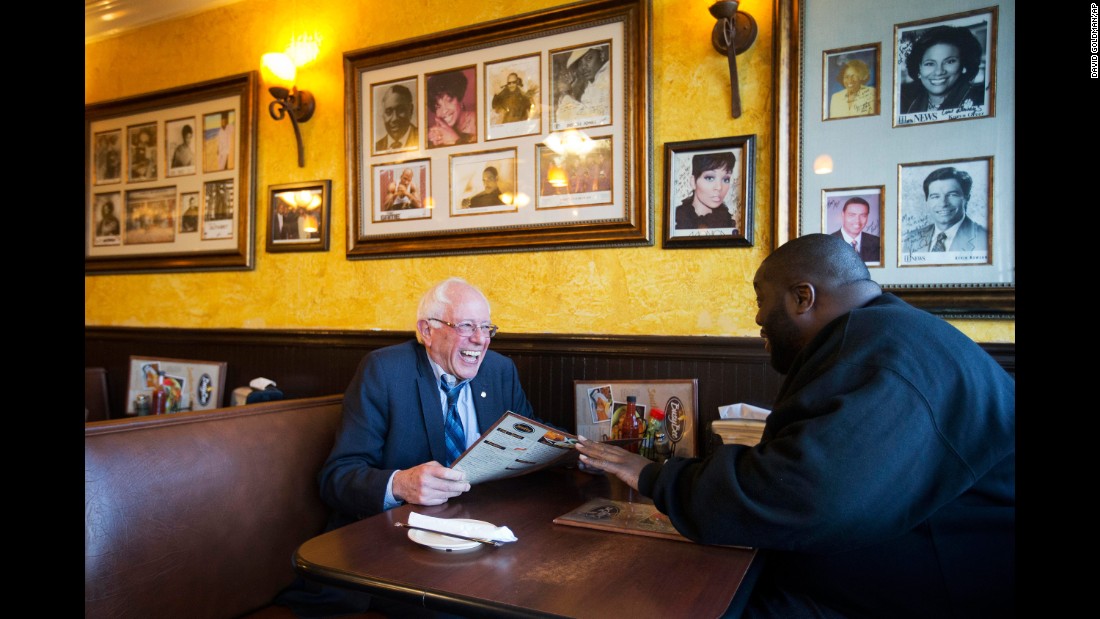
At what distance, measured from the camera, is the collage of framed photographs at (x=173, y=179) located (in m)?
3.79

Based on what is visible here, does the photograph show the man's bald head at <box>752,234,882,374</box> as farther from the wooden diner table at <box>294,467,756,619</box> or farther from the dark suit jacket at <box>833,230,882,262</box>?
the dark suit jacket at <box>833,230,882,262</box>

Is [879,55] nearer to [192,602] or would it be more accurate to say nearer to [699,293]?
[699,293]

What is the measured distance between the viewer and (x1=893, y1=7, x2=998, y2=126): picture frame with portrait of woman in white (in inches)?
87.0

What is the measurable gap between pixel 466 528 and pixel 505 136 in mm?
2040

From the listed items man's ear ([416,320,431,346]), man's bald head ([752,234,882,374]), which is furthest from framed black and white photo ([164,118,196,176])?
man's bald head ([752,234,882,374])

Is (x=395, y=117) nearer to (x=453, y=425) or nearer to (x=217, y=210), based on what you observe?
(x=217, y=210)

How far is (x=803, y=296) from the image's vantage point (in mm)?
1669

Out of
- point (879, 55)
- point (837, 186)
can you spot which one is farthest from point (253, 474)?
point (879, 55)

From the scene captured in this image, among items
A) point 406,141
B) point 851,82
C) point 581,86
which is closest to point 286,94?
point 406,141

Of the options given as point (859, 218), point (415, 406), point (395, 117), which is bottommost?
point (415, 406)

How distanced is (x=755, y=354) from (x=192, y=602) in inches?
79.9
